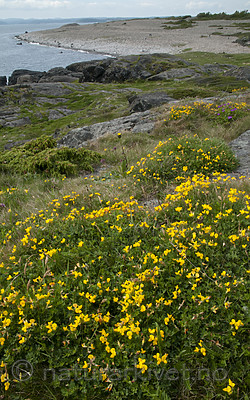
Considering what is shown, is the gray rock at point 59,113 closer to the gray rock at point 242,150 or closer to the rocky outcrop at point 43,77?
the rocky outcrop at point 43,77

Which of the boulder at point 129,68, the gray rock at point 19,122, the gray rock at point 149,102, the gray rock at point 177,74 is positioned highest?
the boulder at point 129,68

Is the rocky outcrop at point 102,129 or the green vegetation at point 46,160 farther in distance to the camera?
the rocky outcrop at point 102,129

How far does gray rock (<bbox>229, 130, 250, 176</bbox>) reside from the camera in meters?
6.98

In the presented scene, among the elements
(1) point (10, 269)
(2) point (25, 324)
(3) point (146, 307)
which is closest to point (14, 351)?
(2) point (25, 324)

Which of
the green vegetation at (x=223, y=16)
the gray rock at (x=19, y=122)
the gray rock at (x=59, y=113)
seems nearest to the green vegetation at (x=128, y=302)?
the gray rock at (x=19, y=122)

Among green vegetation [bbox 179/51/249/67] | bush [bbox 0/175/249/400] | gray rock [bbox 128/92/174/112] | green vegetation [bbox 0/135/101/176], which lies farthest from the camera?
green vegetation [bbox 179/51/249/67]

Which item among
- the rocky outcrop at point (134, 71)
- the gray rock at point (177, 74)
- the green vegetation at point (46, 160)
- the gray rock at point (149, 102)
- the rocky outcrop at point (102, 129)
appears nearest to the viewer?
the green vegetation at point (46, 160)

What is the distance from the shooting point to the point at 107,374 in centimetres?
255

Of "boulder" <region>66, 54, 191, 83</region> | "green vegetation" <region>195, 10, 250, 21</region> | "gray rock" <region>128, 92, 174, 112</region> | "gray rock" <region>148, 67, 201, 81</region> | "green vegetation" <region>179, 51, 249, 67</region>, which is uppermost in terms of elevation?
"green vegetation" <region>195, 10, 250, 21</region>

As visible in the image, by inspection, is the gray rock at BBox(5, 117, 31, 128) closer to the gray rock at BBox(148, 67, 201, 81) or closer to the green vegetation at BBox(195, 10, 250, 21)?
the gray rock at BBox(148, 67, 201, 81)

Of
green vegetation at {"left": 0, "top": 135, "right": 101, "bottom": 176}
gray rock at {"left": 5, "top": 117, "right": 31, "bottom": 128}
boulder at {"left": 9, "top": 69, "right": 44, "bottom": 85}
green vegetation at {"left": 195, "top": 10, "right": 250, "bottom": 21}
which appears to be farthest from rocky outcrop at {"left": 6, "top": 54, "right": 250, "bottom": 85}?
green vegetation at {"left": 195, "top": 10, "right": 250, "bottom": 21}

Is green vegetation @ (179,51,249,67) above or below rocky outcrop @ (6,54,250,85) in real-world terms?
above

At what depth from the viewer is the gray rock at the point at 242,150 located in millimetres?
6981

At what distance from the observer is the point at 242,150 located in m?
8.33
